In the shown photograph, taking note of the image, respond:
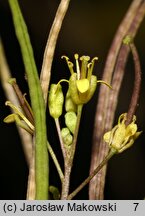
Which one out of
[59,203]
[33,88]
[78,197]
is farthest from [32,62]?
[78,197]

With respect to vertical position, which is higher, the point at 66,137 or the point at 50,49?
the point at 50,49

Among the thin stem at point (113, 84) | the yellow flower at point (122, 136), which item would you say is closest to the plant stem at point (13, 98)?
the thin stem at point (113, 84)

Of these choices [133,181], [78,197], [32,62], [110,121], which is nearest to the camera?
[32,62]

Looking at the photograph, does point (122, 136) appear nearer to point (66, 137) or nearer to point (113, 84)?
point (66, 137)

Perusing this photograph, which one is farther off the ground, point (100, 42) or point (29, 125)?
point (100, 42)

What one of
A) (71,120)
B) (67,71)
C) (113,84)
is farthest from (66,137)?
(67,71)

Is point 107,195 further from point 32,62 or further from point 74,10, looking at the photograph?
point 32,62
